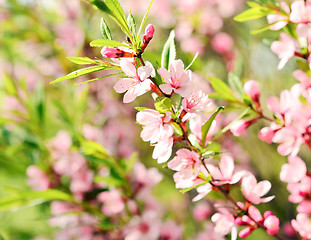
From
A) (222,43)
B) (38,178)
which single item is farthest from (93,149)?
(222,43)

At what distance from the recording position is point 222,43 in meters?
1.42

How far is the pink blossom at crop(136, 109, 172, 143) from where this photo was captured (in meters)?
0.48

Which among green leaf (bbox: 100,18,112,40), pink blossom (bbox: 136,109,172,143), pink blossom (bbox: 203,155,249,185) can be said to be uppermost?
green leaf (bbox: 100,18,112,40)

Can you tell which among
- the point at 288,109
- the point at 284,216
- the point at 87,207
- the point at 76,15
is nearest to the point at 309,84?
the point at 288,109

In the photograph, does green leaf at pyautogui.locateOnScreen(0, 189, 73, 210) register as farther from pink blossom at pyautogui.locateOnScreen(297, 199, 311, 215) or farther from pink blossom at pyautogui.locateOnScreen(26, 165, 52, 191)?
pink blossom at pyautogui.locateOnScreen(297, 199, 311, 215)

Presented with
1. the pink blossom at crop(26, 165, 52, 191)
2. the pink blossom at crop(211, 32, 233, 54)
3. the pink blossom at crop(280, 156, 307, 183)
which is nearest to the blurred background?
the pink blossom at crop(211, 32, 233, 54)

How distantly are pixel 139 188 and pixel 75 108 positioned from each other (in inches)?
14.8

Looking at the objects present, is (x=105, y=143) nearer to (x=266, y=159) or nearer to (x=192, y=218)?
(x=192, y=218)

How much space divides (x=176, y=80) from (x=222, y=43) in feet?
3.32

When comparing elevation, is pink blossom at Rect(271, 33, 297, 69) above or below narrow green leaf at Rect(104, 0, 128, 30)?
below

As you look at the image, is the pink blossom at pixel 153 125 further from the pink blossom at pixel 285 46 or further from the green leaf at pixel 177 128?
the pink blossom at pixel 285 46

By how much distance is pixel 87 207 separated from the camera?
951 mm

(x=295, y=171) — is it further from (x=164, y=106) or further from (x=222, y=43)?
(x=222, y=43)

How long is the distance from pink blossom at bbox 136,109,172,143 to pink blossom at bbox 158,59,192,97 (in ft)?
0.14
